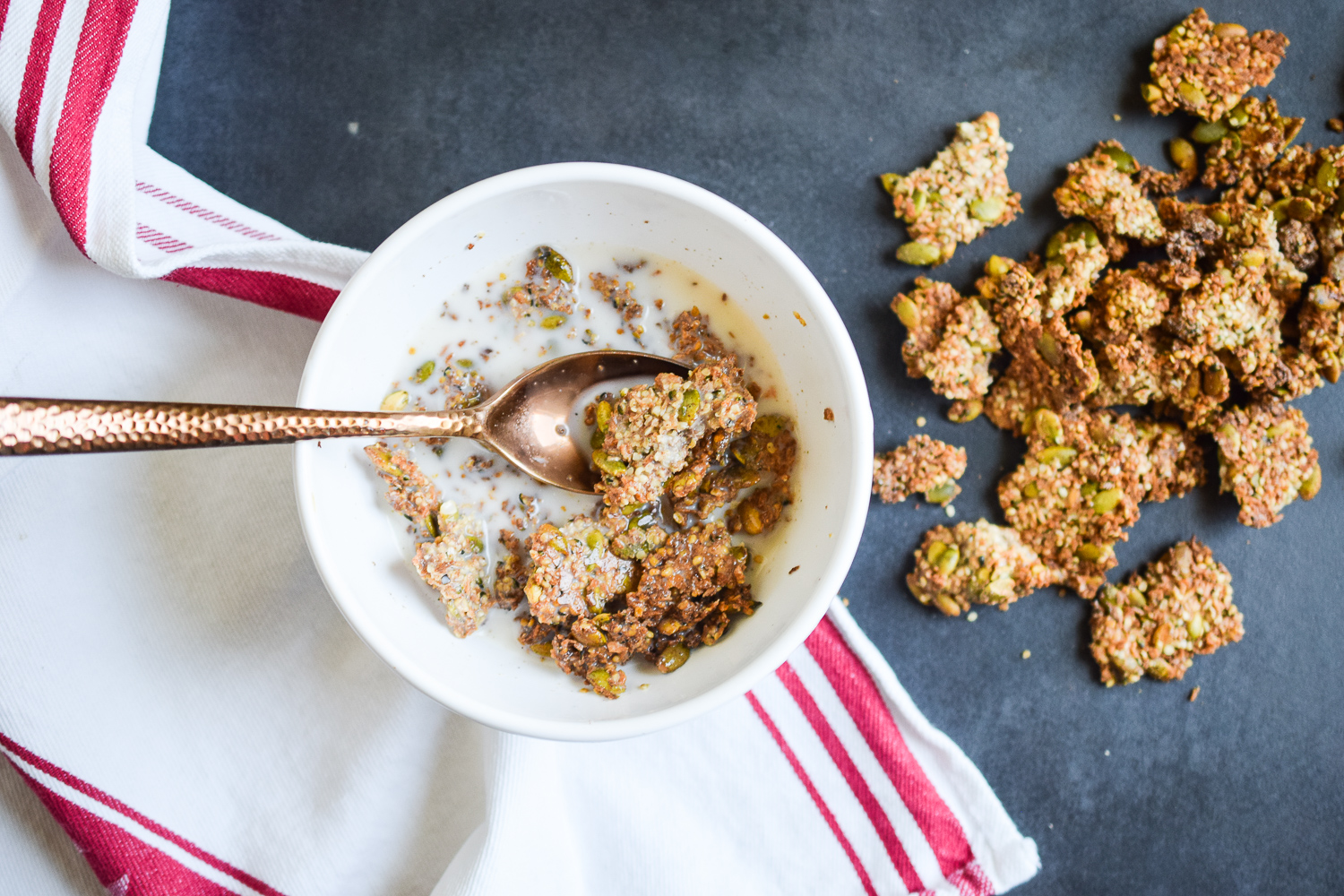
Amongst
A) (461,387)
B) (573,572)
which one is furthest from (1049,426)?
(461,387)

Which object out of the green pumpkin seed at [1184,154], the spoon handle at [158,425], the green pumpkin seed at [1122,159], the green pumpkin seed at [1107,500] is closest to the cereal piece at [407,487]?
the spoon handle at [158,425]

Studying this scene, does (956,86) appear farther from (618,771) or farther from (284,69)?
(618,771)

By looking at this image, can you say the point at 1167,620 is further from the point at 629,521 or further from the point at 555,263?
the point at 555,263

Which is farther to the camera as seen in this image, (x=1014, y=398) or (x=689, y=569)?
(x=1014, y=398)

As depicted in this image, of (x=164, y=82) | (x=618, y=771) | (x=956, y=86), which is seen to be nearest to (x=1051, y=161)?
(x=956, y=86)

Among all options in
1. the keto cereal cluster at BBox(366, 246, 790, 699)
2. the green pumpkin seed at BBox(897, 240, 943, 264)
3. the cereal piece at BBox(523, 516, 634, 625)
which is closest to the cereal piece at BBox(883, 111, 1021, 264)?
the green pumpkin seed at BBox(897, 240, 943, 264)

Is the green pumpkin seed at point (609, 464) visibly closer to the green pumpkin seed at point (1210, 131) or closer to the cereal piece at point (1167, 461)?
the cereal piece at point (1167, 461)

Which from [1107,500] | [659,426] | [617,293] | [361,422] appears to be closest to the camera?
[361,422]
